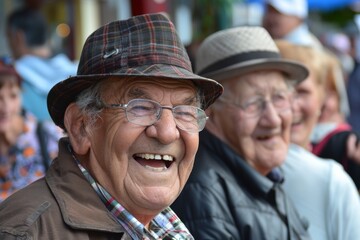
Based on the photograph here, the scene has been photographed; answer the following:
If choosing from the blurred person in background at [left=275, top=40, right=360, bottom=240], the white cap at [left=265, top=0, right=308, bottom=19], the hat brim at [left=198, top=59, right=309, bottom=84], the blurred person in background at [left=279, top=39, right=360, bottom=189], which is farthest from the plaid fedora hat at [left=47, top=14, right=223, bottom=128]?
the white cap at [left=265, top=0, right=308, bottom=19]

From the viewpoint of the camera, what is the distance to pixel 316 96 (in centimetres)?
563

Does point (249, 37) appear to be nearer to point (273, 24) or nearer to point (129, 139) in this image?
point (129, 139)

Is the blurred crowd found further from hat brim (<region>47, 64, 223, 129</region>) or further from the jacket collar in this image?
the jacket collar

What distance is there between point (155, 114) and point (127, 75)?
0.67 ft

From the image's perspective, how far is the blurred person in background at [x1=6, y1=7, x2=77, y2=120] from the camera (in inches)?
269

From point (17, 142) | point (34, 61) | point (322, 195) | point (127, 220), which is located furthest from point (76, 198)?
point (34, 61)

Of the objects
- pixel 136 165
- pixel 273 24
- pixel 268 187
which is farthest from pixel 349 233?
pixel 273 24

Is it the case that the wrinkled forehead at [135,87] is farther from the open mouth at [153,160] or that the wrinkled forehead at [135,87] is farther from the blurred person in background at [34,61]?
the blurred person in background at [34,61]

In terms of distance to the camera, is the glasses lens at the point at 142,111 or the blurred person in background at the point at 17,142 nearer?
the glasses lens at the point at 142,111

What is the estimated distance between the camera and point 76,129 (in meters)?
3.18

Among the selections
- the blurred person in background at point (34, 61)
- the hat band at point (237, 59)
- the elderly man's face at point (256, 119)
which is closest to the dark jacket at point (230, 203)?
the elderly man's face at point (256, 119)

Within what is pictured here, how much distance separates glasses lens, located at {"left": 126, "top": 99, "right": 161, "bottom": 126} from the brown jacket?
0.94 feet

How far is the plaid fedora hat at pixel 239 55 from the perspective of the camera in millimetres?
4332

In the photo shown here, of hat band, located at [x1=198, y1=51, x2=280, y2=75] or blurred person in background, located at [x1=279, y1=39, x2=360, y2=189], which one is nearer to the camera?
hat band, located at [x1=198, y1=51, x2=280, y2=75]
